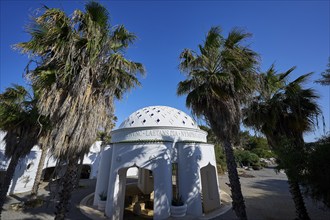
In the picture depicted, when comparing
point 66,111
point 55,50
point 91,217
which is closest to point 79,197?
point 91,217

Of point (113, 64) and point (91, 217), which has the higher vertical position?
point (113, 64)

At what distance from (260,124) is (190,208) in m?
7.57

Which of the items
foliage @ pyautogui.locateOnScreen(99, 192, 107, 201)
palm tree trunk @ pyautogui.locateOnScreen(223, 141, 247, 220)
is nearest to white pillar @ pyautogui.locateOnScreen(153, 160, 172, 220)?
palm tree trunk @ pyautogui.locateOnScreen(223, 141, 247, 220)

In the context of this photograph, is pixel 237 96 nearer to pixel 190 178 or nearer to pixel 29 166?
pixel 190 178

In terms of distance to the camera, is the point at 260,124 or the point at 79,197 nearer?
the point at 260,124

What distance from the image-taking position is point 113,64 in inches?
308

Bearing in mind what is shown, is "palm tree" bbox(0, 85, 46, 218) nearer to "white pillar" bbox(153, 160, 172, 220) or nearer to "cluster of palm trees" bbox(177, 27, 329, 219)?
"white pillar" bbox(153, 160, 172, 220)

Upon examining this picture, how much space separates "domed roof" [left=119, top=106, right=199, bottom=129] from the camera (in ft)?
46.2

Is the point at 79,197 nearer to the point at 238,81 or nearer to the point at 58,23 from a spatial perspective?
the point at 58,23

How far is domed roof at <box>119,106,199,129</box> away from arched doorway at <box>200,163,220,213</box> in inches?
172

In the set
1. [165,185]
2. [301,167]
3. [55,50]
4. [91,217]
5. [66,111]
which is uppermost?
[55,50]

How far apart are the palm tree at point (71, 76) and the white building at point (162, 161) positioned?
5.12 metres

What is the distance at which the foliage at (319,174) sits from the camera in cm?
597

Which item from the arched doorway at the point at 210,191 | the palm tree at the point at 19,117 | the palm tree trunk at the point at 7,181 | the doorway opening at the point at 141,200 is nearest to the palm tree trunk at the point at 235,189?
the arched doorway at the point at 210,191
